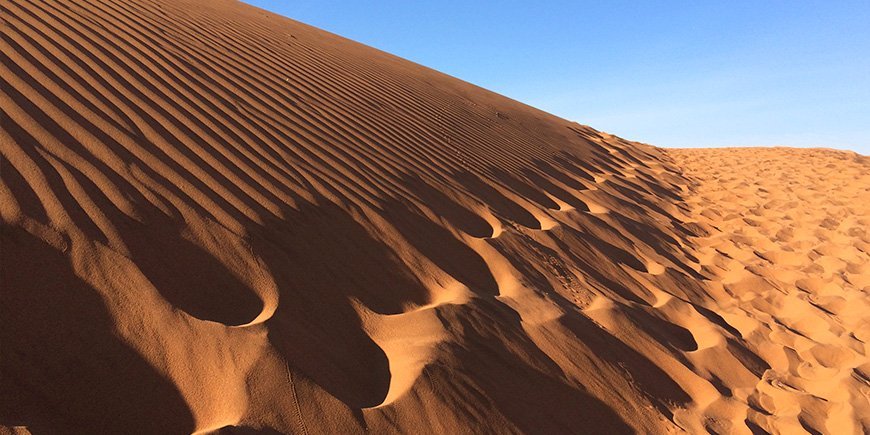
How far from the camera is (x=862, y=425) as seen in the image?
2.50 metres

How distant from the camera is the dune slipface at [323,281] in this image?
169 centimetres

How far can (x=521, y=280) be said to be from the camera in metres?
3.06

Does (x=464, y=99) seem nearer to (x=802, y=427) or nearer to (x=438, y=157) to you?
(x=438, y=157)

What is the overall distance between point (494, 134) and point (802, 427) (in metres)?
5.00

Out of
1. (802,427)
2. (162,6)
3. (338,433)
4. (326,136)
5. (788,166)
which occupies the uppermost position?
(788,166)

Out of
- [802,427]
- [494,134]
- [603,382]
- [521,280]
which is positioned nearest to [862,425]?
[802,427]

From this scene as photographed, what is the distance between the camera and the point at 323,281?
7.76ft

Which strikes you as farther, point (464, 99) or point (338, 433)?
point (464, 99)

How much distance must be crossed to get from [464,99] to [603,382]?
258 inches

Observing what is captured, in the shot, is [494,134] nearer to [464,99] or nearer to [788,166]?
[464,99]

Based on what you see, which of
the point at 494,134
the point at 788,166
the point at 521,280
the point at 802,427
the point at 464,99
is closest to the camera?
the point at 802,427

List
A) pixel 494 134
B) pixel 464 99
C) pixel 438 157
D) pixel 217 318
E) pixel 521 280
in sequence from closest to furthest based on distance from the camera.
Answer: pixel 217 318 < pixel 521 280 < pixel 438 157 < pixel 494 134 < pixel 464 99

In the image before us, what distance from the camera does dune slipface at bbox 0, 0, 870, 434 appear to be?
66.7 inches

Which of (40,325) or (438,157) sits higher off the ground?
(438,157)
